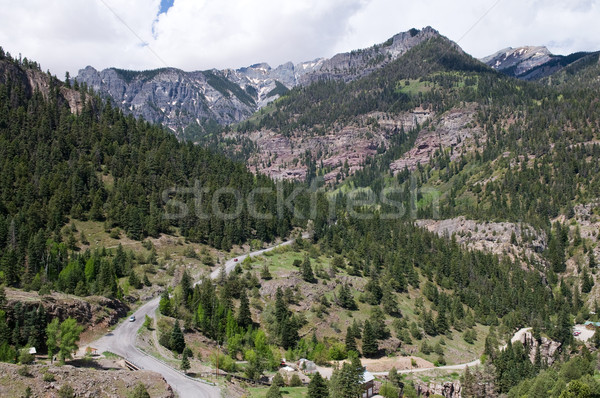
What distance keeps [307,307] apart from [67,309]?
52099 mm

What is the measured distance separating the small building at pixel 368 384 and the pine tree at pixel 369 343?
1298 cm

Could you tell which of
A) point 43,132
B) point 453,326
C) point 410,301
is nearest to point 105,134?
point 43,132

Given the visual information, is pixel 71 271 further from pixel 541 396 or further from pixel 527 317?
pixel 527 317

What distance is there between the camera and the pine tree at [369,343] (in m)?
91.1

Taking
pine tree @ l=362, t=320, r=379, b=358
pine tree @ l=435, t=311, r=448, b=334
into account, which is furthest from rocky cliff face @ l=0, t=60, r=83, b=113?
pine tree @ l=435, t=311, r=448, b=334

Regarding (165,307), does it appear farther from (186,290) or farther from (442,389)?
(442,389)

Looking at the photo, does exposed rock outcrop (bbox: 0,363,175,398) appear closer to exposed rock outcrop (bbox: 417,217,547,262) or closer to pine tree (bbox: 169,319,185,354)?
pine tree (bbox: 169,319,185,354)

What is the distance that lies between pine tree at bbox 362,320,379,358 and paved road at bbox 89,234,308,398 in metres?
42.6

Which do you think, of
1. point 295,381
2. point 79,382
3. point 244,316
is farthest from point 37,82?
point 295,381

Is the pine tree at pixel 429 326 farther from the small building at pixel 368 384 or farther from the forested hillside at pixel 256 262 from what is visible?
the small building at pixel 368 384

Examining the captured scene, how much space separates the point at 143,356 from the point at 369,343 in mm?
47298

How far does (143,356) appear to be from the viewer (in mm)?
66688

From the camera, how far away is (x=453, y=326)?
383 feet

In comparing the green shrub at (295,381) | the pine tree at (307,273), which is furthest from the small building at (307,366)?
the pine tree at (307,273)
